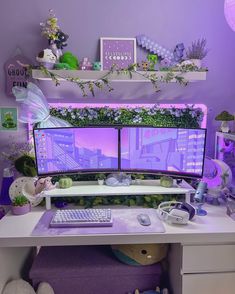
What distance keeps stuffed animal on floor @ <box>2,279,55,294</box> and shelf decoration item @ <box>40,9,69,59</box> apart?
136 centimetres

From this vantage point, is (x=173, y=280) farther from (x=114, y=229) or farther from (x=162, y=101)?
(x=162, y=101)

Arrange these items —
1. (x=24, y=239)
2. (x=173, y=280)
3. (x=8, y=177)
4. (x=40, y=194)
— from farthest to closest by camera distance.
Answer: (x=8, y=177)
(x=40, y=194)
(x=173, y=280)
(x=24, y=239)

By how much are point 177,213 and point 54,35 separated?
4.37 feet

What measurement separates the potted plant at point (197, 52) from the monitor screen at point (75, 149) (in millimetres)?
689

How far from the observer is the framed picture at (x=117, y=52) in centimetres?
195

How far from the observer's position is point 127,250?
5.55 feet

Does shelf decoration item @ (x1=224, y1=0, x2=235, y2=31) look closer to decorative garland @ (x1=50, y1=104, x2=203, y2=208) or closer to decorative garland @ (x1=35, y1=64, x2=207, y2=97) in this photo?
decorative garland @ (x1=35, y1=64, x2=207, y2=97)

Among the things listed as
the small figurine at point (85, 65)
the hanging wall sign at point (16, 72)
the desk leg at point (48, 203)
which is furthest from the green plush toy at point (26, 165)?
the small figurine at point (85, 65)

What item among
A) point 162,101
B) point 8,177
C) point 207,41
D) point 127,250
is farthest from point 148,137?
point 8,177

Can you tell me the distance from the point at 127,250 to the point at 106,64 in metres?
1.20

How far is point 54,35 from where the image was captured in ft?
6.10

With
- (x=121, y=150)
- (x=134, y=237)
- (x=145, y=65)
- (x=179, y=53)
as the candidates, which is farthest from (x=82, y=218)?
(x=179, y=53)

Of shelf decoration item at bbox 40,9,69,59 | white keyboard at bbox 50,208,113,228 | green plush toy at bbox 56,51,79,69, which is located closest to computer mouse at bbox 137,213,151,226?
white keyboard at bbox 50,208,113,228

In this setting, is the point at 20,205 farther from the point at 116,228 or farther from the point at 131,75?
the point at 131,75
